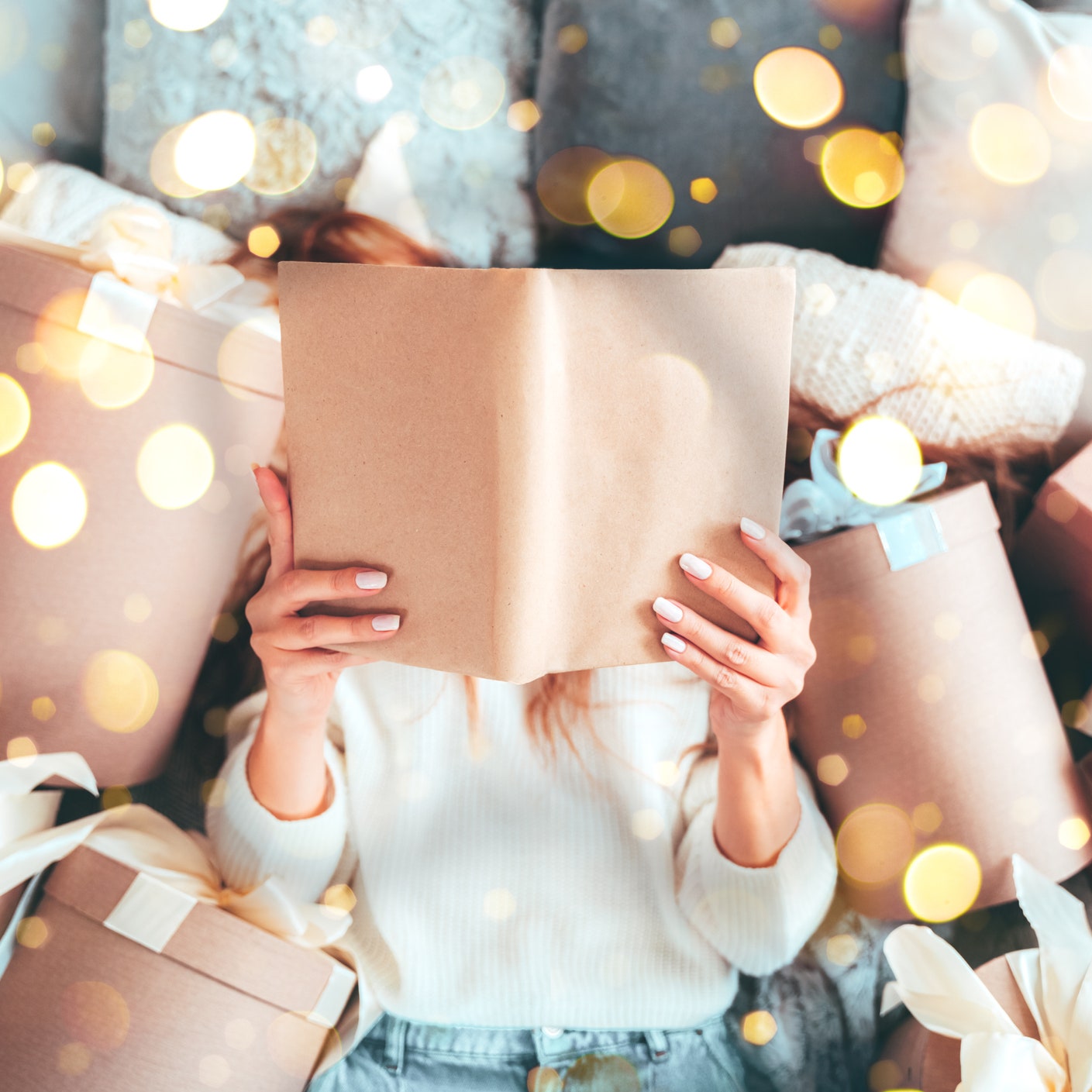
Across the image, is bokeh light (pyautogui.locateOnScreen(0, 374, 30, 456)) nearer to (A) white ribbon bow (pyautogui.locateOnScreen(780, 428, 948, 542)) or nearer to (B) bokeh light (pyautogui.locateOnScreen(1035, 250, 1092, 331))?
(A) white ribbon bow (pyautogui.locateOnScreen(780, 428, 948, 542))

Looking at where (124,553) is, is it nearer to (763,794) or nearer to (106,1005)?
(106,1005)

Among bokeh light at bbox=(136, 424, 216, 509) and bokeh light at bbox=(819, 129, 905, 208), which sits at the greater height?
bokeh light at bbox=(819, 129, 905, 208)

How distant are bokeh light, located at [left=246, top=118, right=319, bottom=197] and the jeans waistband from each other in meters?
0.88

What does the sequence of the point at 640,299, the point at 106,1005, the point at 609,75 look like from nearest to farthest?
the point at 640,299
the point at 106,1005
the point at 609,75

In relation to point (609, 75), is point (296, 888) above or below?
below

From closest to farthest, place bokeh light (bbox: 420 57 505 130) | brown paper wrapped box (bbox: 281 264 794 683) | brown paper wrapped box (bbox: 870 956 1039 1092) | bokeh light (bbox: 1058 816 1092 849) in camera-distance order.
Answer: brown paper wrapped box (bbox: 281 264 794 683)
brown paper wrapped box (bbox: 870 956 1039 1092)
bokeh light (bbox: 1058 816 1092 849)
bokeh light (bbox: 420 57 505 130)

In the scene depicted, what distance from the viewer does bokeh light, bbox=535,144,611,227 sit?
2.52 ft

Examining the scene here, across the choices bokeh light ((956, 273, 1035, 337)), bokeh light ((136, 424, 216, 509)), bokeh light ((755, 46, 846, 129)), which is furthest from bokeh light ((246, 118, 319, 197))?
bokeh light ((956, 273, 1035, 337))

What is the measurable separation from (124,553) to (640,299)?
49 centimetres

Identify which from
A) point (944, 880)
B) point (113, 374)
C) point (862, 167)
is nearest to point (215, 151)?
point (113, 374)

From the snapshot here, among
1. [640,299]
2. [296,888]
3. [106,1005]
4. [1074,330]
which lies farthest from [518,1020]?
[1074,330]

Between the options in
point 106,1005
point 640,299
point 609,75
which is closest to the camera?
point 640,299

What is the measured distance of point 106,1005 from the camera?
631 mm

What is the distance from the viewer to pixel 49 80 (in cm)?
85
